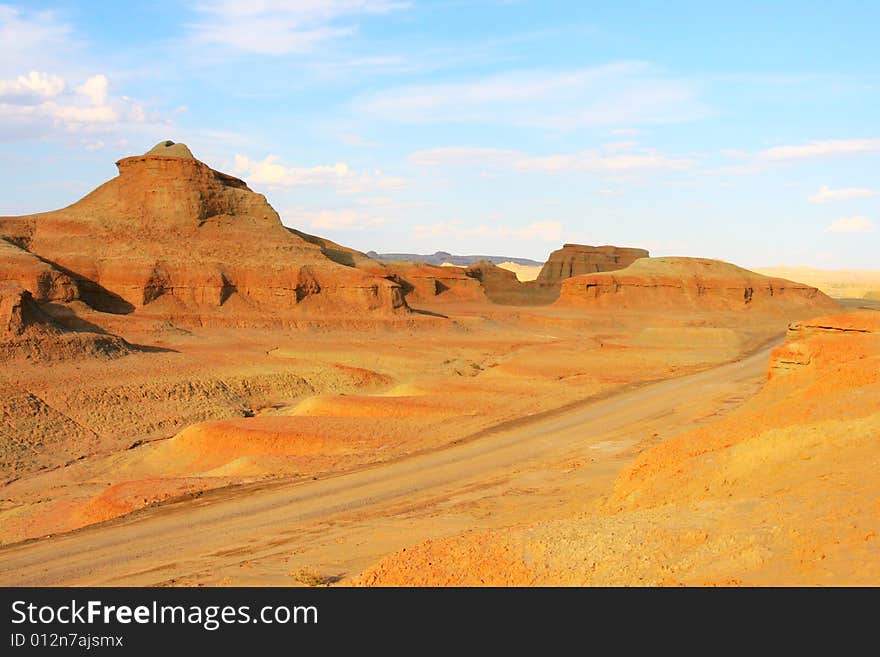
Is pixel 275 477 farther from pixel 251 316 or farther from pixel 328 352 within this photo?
pixel 251 316

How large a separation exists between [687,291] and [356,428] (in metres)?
63.9

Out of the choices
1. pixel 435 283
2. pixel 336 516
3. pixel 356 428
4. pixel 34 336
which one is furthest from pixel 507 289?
pixel 336 516

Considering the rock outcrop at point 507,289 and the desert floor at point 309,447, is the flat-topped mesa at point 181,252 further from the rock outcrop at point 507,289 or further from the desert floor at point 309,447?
the rock outcrop at point 507,289

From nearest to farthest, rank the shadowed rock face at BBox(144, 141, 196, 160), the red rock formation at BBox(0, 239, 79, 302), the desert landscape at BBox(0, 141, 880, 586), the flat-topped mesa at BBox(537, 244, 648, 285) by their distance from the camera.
Result: the desert landscape at BBox(0, 141, 880, 586) < the red rock formation at BBox(0, 239, 79, 302) < the shadowed rock face at BBox(144, 141, 196, 160) < the flat-topped mesa at BBox(537, 244, 648, 285)

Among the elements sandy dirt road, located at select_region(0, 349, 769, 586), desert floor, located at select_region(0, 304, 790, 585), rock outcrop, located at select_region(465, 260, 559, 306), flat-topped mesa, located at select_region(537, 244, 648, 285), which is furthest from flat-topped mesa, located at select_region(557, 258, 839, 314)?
sandy dirt road, located at select_region(0, 349, 769, 586)

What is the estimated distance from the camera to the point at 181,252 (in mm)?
55406

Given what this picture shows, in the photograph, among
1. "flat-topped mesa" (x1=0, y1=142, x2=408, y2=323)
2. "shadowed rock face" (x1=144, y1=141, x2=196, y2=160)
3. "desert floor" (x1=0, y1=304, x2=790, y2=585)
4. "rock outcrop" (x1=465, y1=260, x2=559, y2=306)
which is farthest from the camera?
"rock outcrop" (x1=465, y1=260, x2=559, y2=306)

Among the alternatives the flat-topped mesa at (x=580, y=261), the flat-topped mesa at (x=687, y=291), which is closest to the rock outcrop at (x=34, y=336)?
the flat-topped mesa at (x=687, y=291)

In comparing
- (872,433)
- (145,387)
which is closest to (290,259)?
(145,387)

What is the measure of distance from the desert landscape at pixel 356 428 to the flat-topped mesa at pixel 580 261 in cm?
4977

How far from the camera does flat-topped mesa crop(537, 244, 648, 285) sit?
116062 millimetres

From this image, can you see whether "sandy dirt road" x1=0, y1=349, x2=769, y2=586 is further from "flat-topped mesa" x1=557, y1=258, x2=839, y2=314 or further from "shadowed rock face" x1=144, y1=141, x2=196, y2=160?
"flat-topped mesa" x1=557, y1=258, x2=839, y2=314

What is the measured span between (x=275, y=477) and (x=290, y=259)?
130ft

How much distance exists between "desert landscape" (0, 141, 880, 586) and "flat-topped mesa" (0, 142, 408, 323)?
20cm
